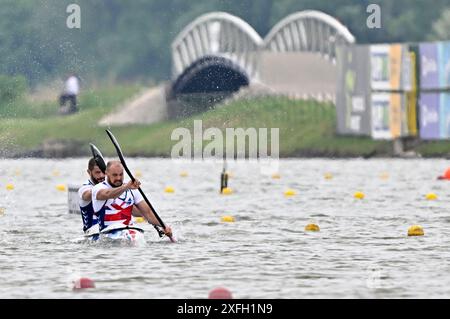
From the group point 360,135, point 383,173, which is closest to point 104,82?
point 360,135

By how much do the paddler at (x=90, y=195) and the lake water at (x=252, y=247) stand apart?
0.43m

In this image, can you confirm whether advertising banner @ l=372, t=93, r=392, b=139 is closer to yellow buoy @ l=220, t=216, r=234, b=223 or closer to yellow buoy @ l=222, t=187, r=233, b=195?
yellow buoy @ l=222, t=187, r=233, b=195

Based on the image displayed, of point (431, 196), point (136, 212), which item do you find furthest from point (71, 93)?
point (136, 212)

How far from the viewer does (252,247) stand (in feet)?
76.7

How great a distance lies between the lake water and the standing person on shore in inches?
1067

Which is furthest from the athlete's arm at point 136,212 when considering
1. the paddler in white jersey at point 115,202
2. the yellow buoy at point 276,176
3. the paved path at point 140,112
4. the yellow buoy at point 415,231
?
the paved path at point 140,112

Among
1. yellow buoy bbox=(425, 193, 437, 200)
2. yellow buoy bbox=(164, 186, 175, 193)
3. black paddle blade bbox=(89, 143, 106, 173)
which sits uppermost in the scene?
black paddle blade bbox=(89, 143, 106, 173)

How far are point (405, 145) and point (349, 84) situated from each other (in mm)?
6466

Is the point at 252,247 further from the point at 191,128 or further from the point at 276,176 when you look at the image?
the point at 191,128

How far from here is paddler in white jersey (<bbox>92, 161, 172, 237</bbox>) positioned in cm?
2256

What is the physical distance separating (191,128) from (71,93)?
206 inches

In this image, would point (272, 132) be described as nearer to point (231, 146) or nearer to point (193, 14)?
point (231, 146)

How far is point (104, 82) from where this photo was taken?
3123 inches

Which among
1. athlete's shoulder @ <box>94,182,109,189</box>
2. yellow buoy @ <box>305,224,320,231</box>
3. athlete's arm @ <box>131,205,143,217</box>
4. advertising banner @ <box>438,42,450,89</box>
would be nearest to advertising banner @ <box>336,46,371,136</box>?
advertising banner @ <box>438,42,450,89</box>
